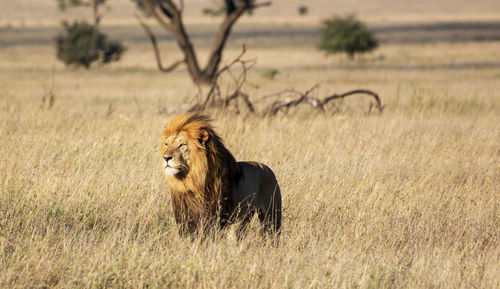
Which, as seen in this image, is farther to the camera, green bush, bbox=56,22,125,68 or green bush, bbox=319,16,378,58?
green bush, bbox=319,16,378,58

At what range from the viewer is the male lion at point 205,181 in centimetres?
460

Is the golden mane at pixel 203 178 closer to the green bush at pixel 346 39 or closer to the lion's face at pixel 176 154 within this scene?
the lion's face at pixel 176 154

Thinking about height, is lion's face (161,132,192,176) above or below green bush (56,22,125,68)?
above

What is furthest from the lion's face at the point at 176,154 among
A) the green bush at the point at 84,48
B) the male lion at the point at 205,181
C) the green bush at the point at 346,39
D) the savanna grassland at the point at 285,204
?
the green bush at the point at 346,39

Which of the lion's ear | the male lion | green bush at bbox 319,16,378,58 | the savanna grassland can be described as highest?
the lion's ear

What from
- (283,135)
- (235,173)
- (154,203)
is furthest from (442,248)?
(283,135)

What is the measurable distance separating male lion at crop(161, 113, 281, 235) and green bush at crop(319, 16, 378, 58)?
33451mm

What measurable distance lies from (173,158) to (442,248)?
209 centimetres

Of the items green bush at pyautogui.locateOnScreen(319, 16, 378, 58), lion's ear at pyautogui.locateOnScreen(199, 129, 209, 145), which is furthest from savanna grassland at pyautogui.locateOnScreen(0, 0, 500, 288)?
green bush at pyautogui.locateOnScreen(319, 16, 378, 58)

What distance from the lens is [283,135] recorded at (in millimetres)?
9367

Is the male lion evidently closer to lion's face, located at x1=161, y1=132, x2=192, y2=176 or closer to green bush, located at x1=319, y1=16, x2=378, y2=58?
lion's face, located at x1=161, y1=132, x2=192, y2=176

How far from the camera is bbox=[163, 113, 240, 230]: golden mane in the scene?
4.60m

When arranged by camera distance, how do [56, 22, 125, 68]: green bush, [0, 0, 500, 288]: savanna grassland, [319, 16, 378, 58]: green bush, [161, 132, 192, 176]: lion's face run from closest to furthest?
1. [0, 0, 500, 288]: savanna grassland
2. [161, 132, 192, 176]: lion's face
3. [56, 22, 125, 68]: green bush
4. [319, 16, 378, 58]: green bush

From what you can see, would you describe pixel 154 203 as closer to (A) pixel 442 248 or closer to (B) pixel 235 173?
→ (B) pixel 235 173
